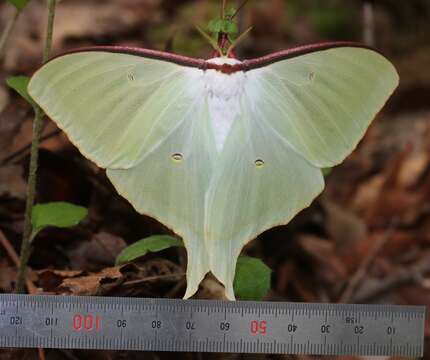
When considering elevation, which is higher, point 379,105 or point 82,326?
point 379,105

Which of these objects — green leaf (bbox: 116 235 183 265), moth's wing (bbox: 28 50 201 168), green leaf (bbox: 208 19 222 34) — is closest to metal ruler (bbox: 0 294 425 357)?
green leaf (bbox: 116 235 183 265)

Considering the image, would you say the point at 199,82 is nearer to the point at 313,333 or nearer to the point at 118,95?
the point at 118,95

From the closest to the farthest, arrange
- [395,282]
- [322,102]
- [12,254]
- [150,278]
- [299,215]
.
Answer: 1. [322,102]
2. [150,278]
3. [12,254]
4. [395,282]
5. [299,215]

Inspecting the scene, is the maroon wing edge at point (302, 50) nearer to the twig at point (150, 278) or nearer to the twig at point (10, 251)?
the twig at point (150, 278)

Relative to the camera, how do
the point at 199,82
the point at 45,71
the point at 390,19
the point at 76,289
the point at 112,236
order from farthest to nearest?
the point at 390,19
the point at 112,236
the point at 76,289
the point at 199,82
the point at 45,71

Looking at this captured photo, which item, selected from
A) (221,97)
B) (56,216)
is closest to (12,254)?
(56,216)

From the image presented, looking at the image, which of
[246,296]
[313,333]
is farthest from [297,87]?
[313,333]

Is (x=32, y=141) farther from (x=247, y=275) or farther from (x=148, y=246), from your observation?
(x=247, y=275)
